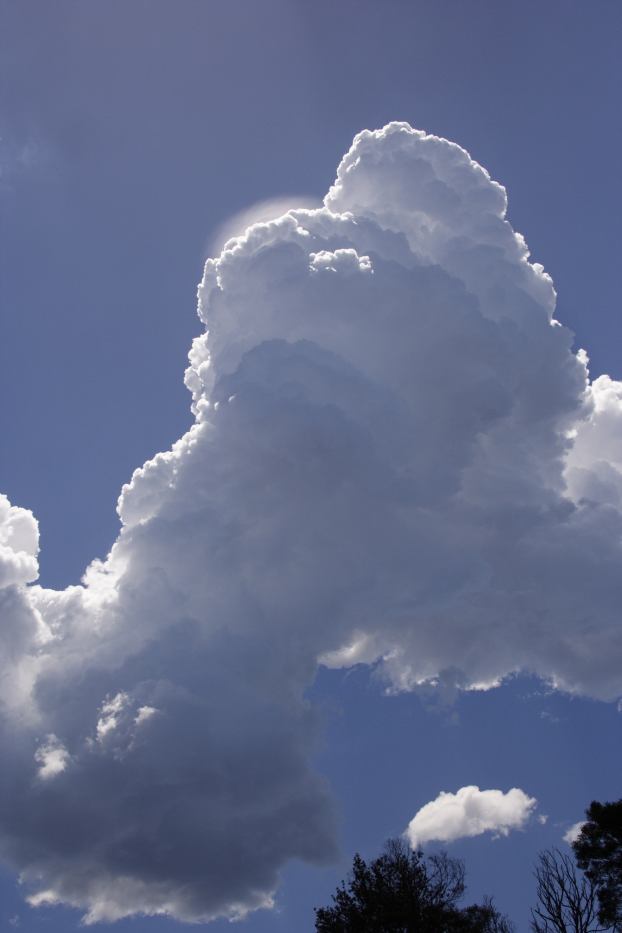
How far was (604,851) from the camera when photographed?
5141cm

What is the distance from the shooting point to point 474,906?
55500 millimetres

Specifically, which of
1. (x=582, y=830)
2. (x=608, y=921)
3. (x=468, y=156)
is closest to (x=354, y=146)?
(x=468, y=156)

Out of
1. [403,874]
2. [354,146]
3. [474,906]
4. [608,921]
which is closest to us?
[608,921]

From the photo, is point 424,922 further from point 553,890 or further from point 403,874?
point 553,890

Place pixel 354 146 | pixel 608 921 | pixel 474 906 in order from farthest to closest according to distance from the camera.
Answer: pixel 354 146 < pixel 474 906 < pixel 608 921

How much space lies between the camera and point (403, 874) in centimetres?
5109

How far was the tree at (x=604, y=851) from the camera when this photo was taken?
4928 cm

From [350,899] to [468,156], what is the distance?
171 ft

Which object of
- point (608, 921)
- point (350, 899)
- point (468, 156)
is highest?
point (468, 156)

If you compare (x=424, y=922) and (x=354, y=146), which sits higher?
(x=354, y=146)

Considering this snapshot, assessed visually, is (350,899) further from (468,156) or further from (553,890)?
(468,156)

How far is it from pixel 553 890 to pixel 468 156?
50.8 metres

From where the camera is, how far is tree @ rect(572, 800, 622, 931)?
4928 cm

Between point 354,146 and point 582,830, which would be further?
point 354,146
